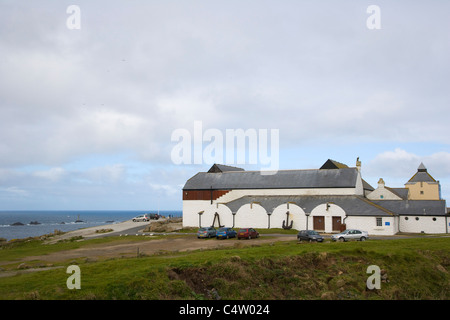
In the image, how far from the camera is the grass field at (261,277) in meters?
20.0

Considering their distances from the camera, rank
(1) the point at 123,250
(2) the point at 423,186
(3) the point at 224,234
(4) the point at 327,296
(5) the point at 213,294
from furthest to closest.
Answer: (2) the point at 423,186 → (3) the point at 224,234 → (1) the point at 123,250 → (4) the point at 327,296 → (5) the point at 213,294

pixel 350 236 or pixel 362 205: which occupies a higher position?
pixel 362 205

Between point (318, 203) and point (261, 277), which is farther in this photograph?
point (318, 203)

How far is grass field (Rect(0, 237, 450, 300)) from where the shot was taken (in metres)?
20.0

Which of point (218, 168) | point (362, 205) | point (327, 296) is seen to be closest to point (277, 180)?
point (218, 168)

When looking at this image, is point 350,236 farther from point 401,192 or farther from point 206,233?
point 401,192

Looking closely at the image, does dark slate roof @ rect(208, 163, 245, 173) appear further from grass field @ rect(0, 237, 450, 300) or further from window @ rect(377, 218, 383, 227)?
grass field @ rect(0, 237, 450, 300)

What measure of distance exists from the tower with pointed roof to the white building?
0.83 ft

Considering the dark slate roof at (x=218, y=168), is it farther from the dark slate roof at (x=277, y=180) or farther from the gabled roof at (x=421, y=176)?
the gabled roof at (x=421, y=176)

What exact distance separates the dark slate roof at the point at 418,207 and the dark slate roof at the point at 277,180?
6718 millimetres

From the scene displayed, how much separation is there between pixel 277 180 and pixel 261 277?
44059 millimetres

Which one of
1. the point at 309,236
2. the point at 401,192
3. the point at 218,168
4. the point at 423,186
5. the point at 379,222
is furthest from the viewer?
the point at 423,186

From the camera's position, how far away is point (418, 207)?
5544 cm

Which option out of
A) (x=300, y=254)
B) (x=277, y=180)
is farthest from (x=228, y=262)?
(x=277, y=180)
